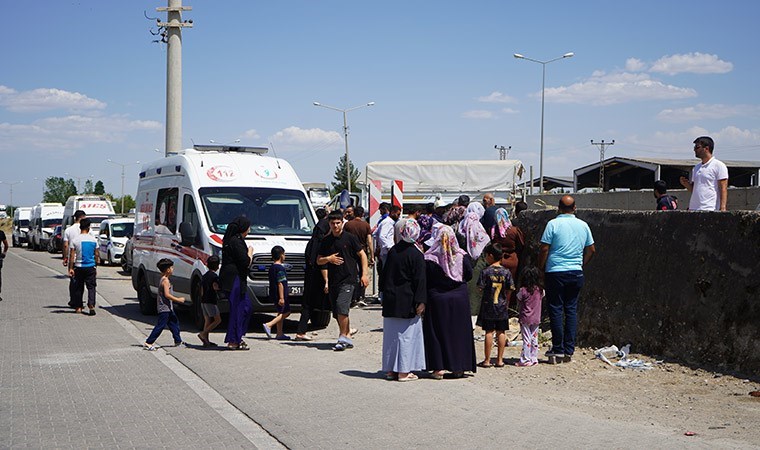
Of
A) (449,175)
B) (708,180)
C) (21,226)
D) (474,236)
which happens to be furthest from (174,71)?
(21,226)

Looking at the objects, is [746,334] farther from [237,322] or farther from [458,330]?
[237,322]

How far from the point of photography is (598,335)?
11594 millimetres

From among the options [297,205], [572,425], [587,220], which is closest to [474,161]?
[297,205]

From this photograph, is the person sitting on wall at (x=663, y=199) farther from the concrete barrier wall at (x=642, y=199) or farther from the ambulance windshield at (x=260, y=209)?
A: the concrete barrier wall at (x=642, y=199)

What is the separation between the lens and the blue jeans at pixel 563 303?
1053cm

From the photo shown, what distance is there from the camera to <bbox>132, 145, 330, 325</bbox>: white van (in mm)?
14109

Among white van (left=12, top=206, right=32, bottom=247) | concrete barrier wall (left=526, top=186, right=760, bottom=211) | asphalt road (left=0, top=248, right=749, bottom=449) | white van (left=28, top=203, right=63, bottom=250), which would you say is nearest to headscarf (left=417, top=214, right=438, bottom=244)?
asphalt road (left=0, top=248, right=749, bottom=449)

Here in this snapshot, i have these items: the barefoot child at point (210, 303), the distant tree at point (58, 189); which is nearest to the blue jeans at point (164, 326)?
the barefoot child at point (210, 303)

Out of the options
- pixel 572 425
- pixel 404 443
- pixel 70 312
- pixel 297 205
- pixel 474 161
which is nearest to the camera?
pixel 404 443

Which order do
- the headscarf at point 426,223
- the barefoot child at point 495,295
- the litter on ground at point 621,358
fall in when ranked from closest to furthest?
the litter on ground at point 621,358
the barefoot child at point 495,295
the headscarf at point 426,223

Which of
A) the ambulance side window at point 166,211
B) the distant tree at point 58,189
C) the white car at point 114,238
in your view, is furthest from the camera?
the distant tree at point 58,189

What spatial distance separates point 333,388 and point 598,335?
158 inches

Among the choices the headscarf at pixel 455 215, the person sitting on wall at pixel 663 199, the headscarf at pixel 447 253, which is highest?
the person sitting on wall at pixel 663 199

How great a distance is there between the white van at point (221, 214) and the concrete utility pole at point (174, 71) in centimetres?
1054
